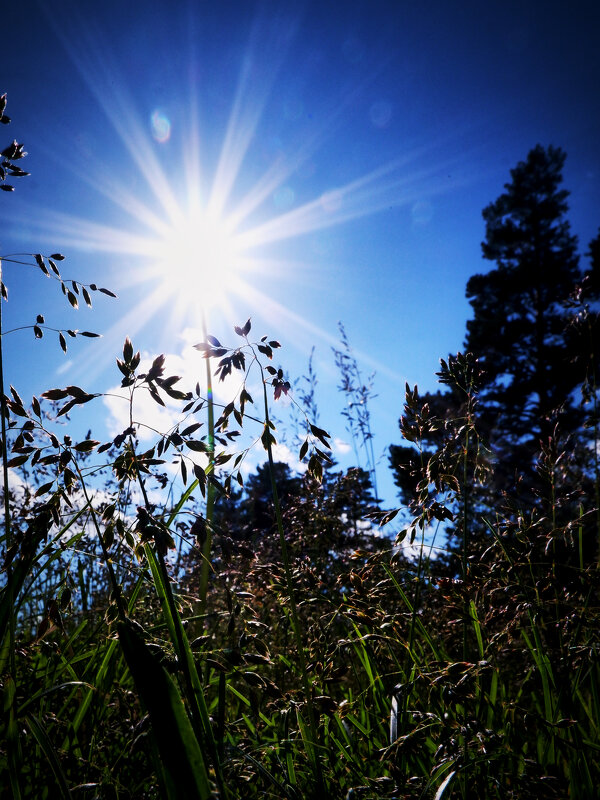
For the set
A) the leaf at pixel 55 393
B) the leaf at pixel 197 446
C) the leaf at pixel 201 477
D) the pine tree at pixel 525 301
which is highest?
the pine tree at pixel 525 301

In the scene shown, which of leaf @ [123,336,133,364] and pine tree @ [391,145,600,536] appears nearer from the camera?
leaf @ [123,336,133,364]

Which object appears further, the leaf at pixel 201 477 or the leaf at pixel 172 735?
the leaf at pixel 201 477

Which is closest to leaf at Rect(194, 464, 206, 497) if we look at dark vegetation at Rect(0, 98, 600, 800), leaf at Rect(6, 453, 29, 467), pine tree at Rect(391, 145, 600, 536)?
dark vegetation at Rect(0, 98, 600, 800)

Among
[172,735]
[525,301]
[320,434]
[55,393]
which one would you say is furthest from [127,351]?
[525,301]

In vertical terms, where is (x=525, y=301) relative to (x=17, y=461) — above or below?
above

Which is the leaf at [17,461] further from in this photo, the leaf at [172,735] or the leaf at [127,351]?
the leaf at [172,735]

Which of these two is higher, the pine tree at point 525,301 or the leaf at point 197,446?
the pine tree at point 525,301

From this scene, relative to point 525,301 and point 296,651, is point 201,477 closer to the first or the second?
point 296,651

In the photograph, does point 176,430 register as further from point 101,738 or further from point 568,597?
point 568,597

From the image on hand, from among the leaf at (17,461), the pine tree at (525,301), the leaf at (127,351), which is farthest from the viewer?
the pine tree at (525,301)

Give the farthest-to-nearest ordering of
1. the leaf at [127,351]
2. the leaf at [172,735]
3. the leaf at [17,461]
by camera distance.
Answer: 1. the leaf at [17,461]
2. the leaf at [127,351]
3. the leaf at [172,735]

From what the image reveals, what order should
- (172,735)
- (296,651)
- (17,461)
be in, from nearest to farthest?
(172,735) < (17,461) < (296,651)

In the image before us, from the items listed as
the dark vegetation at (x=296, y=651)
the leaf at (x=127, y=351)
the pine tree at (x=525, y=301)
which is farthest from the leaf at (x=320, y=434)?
the pine tree at (x=525, y=301)

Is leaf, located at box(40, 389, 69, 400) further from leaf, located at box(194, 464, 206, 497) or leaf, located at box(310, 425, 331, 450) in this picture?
leaf, located at box(310, 425, 331, 450)
